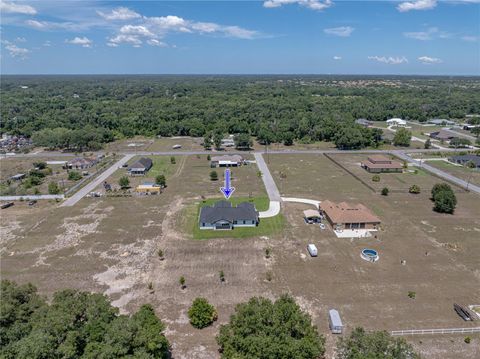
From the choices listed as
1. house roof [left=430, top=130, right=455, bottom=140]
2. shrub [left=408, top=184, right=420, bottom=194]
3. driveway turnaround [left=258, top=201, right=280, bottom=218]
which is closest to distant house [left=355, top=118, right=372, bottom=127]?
house roof [left=430, top=130, right=455, bottom=140]

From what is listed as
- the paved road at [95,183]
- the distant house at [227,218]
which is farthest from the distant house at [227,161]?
the distant house at [227,218]

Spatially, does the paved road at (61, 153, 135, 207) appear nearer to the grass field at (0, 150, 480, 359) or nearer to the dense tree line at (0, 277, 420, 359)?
the grass field at (0, 150, 480, 359)

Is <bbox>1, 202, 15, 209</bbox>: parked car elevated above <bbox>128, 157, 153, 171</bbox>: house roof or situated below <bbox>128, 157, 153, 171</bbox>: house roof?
below

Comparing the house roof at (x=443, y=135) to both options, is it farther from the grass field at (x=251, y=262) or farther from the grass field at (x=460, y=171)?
the grass field at (x=251, y=262)

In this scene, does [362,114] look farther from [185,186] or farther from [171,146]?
[185,186]

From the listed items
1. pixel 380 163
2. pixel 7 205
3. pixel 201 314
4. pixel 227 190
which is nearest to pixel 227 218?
pixel 227 190

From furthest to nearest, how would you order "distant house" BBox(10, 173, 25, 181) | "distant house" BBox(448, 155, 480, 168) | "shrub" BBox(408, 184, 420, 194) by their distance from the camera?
"distant house" BBox(448, 155, 480, 168) → "distant house" BBox(10, 173, 25, 181) → "shrub" BBox(408, 184, 420, 194)

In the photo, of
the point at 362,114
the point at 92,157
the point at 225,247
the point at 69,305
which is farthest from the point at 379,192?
the point at 362,114
